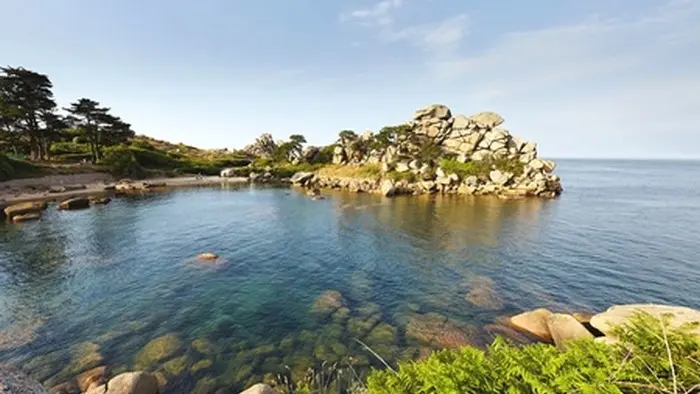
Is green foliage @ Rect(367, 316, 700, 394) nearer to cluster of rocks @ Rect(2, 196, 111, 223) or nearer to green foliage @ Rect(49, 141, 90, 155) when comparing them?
cluster of rocks @ Rect(2, 196, 111, 223)

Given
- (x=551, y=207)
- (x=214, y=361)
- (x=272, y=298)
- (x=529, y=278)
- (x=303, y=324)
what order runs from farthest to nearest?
(x=551, y=207)
(x=529, y=278)
(x=272, y=298)
(x=303, y=324)
(x=214, y=361)

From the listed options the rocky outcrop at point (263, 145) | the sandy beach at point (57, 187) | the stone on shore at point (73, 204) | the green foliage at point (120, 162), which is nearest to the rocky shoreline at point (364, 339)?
the stone on shore at point (73, 204)

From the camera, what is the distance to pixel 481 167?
7019 cm

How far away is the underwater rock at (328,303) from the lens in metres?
17.2

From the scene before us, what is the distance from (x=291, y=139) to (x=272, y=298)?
101002 millimetres

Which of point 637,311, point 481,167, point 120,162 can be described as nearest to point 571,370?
point 637,311

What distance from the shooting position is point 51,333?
1455cm

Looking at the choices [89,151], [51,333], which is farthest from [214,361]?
[89,151]

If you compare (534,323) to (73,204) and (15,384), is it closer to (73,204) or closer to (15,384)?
(15,384)

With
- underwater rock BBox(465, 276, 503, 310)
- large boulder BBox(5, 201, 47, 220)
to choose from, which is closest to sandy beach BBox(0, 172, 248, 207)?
large boulder BBox(5, 201, 47, 220)

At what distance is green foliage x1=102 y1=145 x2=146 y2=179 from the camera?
76.7 metres

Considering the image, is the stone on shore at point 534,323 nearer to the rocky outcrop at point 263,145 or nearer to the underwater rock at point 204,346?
the underwater rock at point 204,346

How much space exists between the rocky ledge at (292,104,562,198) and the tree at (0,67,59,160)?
2364 inches

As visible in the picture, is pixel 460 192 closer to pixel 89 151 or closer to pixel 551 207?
pixel 551 207
